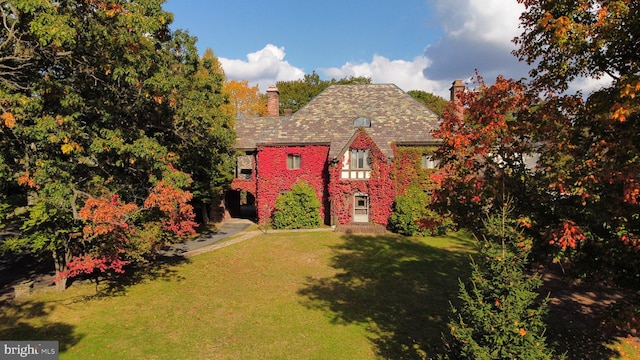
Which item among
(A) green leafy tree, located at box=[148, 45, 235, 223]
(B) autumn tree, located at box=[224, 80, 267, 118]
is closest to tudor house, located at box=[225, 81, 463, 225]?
(A) green leafy tree, located at box=[148, 45, 235, 223]

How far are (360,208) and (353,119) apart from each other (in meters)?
8.23

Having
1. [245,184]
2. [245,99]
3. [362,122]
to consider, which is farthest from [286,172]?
[245,99]

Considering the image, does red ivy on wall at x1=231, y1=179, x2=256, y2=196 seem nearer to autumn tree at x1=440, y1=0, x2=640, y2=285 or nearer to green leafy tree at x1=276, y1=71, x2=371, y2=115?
autumn tree at x1=440, y1=0, x2=640, y2=285

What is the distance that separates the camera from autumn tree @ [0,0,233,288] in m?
11.6

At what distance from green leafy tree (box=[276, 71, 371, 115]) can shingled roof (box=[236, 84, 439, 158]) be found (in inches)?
1494

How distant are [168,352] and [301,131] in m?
22.3

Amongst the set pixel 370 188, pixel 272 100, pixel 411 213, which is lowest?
pixel 411 213

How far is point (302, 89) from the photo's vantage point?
238ft

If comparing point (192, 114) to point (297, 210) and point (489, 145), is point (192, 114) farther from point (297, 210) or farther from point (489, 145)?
point (489, 145)

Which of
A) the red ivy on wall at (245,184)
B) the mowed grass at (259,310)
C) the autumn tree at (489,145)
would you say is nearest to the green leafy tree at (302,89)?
the red ivy on wall at (245,184)

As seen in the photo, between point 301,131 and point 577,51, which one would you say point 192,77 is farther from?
point 577,51

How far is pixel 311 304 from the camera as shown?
14.2 m

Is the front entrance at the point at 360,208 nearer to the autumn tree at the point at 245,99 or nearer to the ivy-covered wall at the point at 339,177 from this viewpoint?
the ivy-covered wall at the point at 339,177

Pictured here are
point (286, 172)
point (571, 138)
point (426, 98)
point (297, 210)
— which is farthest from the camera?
point (426, 98)
